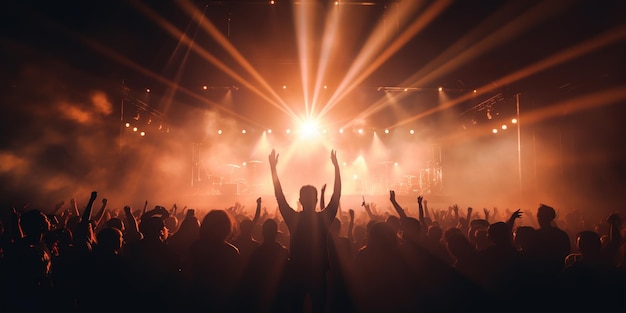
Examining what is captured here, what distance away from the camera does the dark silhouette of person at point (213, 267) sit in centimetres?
311

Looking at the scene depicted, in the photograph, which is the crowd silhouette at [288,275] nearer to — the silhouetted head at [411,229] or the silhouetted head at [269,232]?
the silhouetted head at [269,232]

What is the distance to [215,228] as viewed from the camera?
10.2ft

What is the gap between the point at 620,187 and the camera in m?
9.81

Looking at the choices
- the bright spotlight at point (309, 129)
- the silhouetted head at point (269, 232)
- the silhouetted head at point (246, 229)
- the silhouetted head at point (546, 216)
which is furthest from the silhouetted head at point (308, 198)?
the bright spotlight at point (309, 129)

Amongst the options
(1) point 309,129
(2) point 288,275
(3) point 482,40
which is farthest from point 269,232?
(1) point 309,129

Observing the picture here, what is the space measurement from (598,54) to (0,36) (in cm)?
1415

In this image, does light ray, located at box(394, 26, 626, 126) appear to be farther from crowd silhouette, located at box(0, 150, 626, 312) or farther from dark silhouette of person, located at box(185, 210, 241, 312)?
dark silhouette of person, located at box(185, 210, 241, 312)

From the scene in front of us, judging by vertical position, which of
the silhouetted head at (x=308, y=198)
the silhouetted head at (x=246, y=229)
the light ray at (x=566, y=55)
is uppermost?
the light ray at (x=566, y=55)

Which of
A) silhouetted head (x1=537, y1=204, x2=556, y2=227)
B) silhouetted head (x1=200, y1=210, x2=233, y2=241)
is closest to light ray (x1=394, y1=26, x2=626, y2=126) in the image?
silhouetted head (x1=537, y1=204, x2=556, y2=227)

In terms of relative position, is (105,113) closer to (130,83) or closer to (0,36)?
(130,83)

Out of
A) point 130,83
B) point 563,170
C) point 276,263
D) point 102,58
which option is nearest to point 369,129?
point 563,170

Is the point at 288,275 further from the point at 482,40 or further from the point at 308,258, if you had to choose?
the point at 482,40

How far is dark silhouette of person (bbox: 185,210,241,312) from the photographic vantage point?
10.2 feet

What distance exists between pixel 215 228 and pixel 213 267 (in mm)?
314
